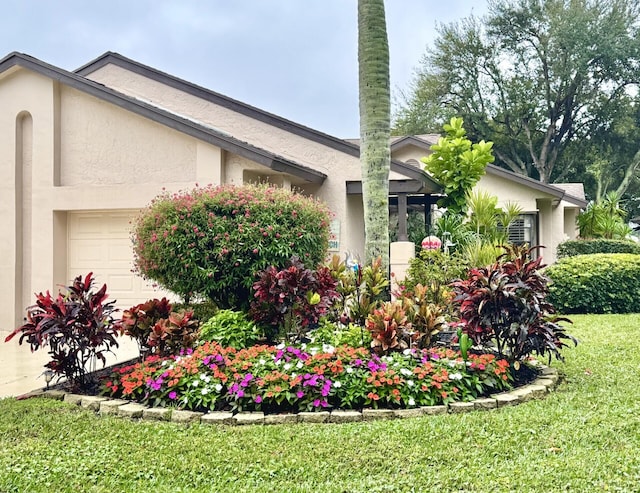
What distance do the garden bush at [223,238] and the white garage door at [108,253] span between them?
13.3 feet

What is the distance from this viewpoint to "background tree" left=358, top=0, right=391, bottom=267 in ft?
27.8

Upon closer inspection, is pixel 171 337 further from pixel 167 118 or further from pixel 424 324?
pixel 167 118

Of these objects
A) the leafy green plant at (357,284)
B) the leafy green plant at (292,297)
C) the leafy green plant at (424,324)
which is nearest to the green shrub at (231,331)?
the leafy green plant at (292,297)

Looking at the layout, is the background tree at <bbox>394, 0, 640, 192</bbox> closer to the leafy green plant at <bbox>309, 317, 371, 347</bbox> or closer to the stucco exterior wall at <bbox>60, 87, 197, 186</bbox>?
the stucco exterior wall at <bbox>60, 87, 197, 186</bbox>

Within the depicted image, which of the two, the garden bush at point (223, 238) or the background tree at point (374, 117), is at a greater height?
the background tree at point (374, 117)

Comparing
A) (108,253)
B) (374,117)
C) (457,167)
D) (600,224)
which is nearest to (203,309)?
(108,253)

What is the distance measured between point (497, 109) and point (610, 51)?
21.6 feet

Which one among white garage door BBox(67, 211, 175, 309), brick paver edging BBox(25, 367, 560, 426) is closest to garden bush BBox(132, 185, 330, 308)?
brick paver edging BBox(25, 367, 560, 426)

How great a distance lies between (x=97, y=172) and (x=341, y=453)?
31.1 ft

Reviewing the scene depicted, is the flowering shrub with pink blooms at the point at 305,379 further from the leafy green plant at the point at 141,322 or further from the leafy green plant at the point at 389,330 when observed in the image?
the leafy green plant at the point at 141,322

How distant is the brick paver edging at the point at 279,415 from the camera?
493 cm

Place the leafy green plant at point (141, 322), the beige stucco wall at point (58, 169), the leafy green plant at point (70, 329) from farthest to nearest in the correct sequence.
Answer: the beige stucco wall at point (58, 169) → the leafy green plant at point (141, 322) → the leafy green plant at point (70, 329)

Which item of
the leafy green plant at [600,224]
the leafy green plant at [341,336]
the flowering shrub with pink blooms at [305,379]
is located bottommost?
the flowering shrub with pink blooms at [305,379]

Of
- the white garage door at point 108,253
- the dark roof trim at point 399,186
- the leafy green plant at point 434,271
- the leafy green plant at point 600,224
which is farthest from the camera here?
the leafy green plant at point 600,224
